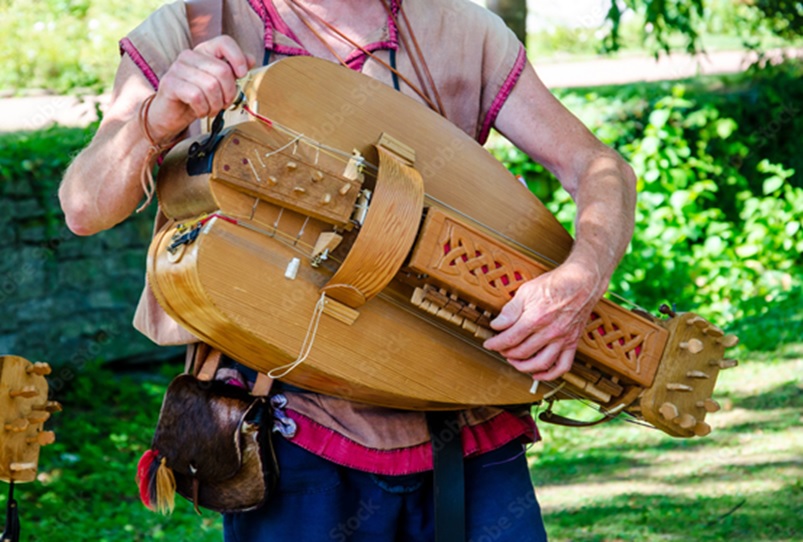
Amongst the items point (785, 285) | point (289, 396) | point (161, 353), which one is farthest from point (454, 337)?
point (785, 285)

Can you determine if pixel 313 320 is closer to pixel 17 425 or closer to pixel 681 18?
pixel 17 425

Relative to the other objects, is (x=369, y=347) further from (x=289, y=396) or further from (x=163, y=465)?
(x=163, y=465)

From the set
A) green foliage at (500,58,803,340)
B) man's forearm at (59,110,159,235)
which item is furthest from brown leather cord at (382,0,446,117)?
green foliage at (500,58,803,340)

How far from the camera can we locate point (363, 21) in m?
1.95

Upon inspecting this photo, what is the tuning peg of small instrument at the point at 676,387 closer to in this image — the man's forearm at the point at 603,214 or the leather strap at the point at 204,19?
the man's forearm at the point at 603,214

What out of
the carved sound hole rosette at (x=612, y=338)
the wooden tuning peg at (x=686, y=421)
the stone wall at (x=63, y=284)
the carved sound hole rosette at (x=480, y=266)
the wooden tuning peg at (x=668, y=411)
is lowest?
the stone wall at (x=63, y=284)

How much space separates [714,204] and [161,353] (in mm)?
3819

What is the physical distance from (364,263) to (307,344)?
162 millimetres

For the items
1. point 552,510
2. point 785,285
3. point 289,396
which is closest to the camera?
point 289,396

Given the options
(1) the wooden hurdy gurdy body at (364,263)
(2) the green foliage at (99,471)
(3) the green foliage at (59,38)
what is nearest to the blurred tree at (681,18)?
(2) the green foliage at (99,471)

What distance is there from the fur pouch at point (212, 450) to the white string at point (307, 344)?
0.07 metres

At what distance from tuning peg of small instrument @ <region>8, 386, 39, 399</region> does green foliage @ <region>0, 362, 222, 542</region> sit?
7.60 ft

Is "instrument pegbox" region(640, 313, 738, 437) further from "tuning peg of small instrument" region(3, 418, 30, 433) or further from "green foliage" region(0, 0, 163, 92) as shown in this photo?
"green foliage" region(0, 0, 163, 92)

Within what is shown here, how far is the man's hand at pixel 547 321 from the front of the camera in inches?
69.2
